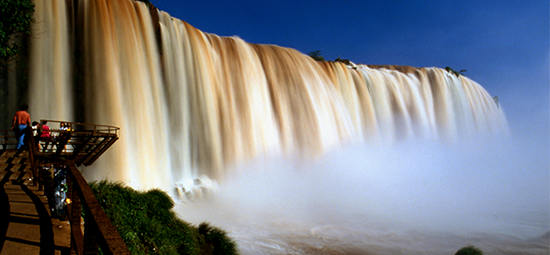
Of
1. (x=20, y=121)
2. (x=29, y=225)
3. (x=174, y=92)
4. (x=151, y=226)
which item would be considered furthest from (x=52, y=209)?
(x=174, y=92)

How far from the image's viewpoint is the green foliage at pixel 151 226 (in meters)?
6.38

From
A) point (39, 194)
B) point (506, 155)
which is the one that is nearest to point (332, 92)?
point (39, 194)

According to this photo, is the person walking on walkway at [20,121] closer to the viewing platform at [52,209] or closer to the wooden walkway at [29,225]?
the viewing platform at [52,209]

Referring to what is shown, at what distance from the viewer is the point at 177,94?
16.5 m

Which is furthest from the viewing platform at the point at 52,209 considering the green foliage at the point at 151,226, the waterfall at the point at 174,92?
the waterfall at the point at 174,92

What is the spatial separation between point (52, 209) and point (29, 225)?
18.5 inches

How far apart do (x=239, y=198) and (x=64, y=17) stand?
10672 mm

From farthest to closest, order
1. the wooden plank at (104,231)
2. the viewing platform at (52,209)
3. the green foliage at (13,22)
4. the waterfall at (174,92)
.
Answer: the waterfall at (174,92) → the green foliage at (13,22) → the viewing platform at (52,209) → the wooden plank at (104,231)

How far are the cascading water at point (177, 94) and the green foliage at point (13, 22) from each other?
0.45 m

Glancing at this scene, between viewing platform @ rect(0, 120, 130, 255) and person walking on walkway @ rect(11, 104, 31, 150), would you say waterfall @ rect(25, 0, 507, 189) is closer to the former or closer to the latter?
person walking on walkway @ rect(11, 104, 31, 150)

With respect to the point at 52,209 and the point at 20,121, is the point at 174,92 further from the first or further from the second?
the point at 52,209

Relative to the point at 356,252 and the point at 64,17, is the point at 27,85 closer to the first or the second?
the point at 64,17

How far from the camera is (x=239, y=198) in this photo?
17078 millimetres

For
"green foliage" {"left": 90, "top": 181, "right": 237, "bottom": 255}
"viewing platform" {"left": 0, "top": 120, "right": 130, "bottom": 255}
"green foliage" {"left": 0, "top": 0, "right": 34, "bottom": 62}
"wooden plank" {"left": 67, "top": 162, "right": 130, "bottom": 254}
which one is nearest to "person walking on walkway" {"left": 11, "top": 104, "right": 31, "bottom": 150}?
"viewing platform" {"left": 0, "top": 120, "right": 130, "bottom": 255}
